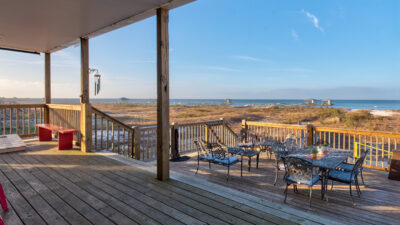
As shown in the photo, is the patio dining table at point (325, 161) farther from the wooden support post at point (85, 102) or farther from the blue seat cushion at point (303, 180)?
the wooden support post at point (85, 102)

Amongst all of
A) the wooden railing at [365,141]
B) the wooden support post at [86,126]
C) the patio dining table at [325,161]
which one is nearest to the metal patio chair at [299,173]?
the patio dining table at [325,161]

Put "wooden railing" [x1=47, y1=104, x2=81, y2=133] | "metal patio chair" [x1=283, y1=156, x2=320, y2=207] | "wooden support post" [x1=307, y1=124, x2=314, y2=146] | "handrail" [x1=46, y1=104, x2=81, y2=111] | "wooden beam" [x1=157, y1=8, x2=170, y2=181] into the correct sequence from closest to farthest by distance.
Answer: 1. "wooden beam" [x1=157, y1=8, x2=170, y2=181]
2. "metal patio chair" [x1=283, y1=156, x2=320, y2=207]
3. "handrail" [x1=46, y1=104, x2=81, y2=111]
4. "wooden railing" [x1=47, y1=104, x2=81, y2=133]
5. "wooden support post" [x1=307, y1=124, x2=314, y2=146]

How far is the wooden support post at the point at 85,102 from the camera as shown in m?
4.35

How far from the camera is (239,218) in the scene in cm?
186

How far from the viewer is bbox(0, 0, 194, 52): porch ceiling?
2771 mm

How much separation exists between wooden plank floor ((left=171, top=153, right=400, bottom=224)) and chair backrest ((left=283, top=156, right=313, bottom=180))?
0.34m

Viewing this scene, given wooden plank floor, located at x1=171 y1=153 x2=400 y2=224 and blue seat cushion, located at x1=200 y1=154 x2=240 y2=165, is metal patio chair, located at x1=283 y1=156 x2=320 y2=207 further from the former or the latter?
blue seat cushion, located at x1=200 y1=154 x2=240 y2=165

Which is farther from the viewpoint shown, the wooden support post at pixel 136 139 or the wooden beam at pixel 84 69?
the wooden support post at pixel 136 139

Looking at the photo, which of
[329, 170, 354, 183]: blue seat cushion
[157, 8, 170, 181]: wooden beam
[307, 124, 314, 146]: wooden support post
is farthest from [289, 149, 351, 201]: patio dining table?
[157, 8, 170, 181]: wooden beam

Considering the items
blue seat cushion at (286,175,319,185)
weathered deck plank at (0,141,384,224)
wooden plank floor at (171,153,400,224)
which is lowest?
wooden plank floor at (171,153,400,224)

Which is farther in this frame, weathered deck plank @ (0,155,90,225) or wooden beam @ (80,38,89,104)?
wooden beam @ (80,38,89,104)

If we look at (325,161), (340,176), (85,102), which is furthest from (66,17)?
(340,176)

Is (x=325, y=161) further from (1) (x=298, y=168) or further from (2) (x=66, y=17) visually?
(2) (x=66, y=17)

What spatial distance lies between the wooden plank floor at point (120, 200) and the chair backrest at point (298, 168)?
0.92 metres
